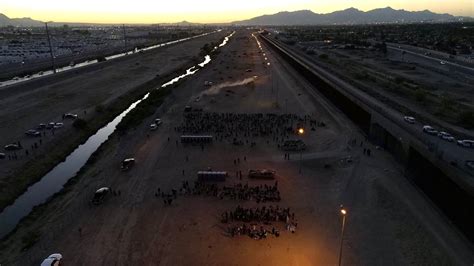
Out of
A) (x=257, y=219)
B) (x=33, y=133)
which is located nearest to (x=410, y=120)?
(x=257, y=219)

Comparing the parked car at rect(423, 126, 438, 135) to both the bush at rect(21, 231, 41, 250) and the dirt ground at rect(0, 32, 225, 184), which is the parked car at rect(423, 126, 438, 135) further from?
the dirt ground at rect(0, 32, 225, 184)

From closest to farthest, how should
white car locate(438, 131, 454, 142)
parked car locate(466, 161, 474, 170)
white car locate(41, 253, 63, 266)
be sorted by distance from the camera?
1. white car locate(41, 253, 63, 266)
2. parked car locate(466, 161, 474, 170)
3. white car locate(438, 131, 454, 142)

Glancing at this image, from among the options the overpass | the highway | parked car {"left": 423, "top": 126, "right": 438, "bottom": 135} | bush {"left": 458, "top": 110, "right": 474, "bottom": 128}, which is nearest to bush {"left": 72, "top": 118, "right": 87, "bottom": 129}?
the overpass

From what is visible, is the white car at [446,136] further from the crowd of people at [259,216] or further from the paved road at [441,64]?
the paved road at [441,64]

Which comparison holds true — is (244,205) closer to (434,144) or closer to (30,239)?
(30,239)

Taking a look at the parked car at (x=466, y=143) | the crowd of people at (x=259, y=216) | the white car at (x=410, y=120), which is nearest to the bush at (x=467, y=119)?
the white car at (x=410, y=120)

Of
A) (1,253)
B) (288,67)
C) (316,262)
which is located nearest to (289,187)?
(316,262)

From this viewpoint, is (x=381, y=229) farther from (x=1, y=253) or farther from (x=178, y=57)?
(x=178, y=57)
